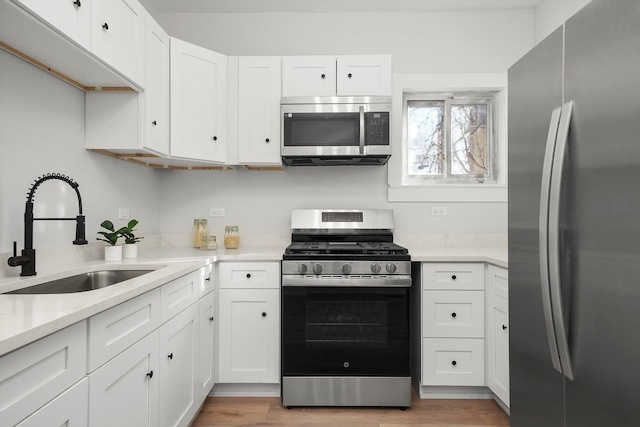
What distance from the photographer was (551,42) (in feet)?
3.62

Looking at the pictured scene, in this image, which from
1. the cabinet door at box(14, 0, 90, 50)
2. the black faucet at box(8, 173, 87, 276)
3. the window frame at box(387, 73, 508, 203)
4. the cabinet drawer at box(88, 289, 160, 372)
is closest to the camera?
the cabinet drawer at box(88, 289, 160, 372)

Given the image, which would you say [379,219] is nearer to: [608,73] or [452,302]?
[452,302]

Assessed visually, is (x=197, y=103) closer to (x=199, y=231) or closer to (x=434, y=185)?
(x=199, y=231)

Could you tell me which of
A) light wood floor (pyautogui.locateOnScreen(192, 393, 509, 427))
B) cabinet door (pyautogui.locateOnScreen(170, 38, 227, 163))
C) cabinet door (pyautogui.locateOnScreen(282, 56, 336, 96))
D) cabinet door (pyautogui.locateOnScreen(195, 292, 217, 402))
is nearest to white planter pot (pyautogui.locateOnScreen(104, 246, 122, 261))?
cabinet door (pyautogui.locateOnScreen(195, 292, 217, 402))

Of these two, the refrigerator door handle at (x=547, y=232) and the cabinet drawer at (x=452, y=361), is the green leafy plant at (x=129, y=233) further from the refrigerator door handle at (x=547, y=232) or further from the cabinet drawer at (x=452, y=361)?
the refrigerator door handle at (x=547, y=232)

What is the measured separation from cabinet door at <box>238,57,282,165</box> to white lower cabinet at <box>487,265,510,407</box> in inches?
62.5

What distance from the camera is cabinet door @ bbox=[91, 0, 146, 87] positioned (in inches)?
63.2

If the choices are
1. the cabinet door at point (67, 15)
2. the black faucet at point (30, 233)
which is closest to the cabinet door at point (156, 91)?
the cabinet door at point (67, 15)

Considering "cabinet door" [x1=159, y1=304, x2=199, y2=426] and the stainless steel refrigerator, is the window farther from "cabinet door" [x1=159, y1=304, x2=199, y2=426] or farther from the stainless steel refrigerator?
"cabinet door" [x1=159, y1=304, x2=199, y2=426]

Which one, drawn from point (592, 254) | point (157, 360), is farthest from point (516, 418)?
point (157, 360)

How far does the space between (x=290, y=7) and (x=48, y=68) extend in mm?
1795

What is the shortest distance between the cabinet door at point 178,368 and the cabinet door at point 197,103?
1.06m

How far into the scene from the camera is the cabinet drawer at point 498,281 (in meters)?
2.09

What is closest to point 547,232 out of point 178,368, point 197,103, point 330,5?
point 178,368
